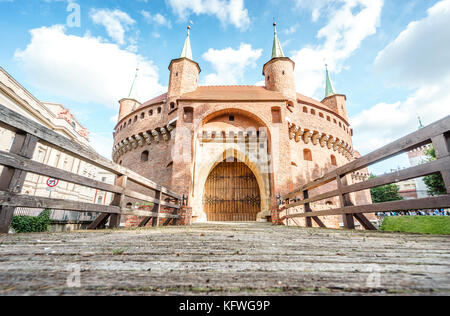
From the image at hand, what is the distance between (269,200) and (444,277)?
10209mm

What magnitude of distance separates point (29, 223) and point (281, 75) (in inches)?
712

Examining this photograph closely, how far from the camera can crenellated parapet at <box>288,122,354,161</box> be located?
14.2m

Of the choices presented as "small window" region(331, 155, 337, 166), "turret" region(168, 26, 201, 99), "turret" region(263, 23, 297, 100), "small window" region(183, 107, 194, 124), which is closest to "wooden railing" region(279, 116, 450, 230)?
"small window" region(183, 107, 194, 124)

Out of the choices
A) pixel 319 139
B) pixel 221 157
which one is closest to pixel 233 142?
pixel 221 157

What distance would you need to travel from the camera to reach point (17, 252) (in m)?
1.36

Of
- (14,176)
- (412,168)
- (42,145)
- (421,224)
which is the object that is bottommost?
(421,224)

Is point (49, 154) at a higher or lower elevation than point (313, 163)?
higher

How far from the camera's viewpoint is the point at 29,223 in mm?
12195

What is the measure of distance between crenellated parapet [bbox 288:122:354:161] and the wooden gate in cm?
406

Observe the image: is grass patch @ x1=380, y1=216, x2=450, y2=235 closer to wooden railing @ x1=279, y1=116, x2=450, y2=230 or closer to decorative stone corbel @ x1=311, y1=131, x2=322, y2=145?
wooden railing @ x1=279, y1=116, x2=450, y2=230

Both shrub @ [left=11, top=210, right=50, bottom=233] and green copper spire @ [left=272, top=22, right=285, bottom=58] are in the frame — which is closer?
shrub @ [left=11, top=210, right=50, bottom=233]

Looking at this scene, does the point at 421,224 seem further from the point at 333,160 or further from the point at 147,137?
the point at 147,137
